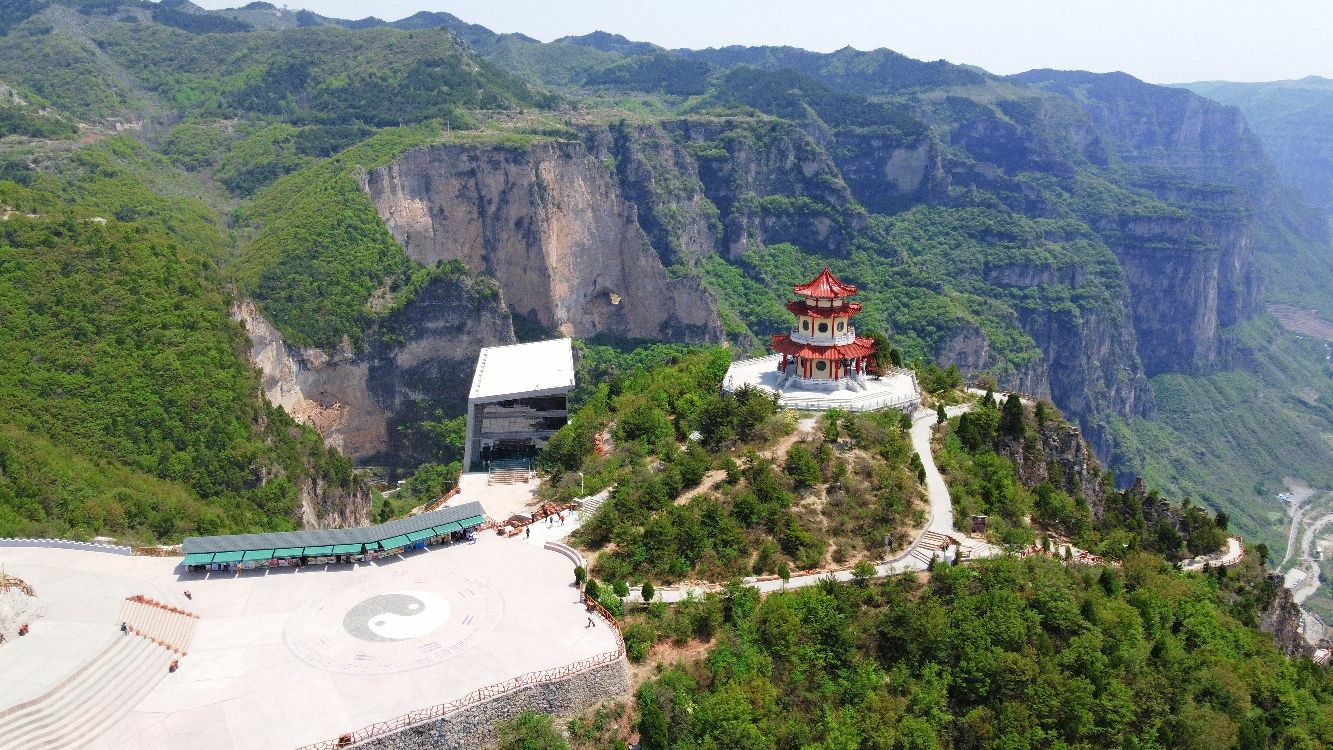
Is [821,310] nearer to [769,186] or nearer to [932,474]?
[932,474]

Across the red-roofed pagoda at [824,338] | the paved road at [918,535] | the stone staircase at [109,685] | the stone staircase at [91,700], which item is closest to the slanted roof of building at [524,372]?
the red-roofed pagoda at [824,338]

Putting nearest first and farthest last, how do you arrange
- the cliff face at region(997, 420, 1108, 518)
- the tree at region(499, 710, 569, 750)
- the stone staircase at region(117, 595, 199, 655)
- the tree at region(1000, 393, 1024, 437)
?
the tree at region(499, 710, 569, 750) < the stone staircase at region(117, 595, 199, 655) < the cliff face at region(997, 420, 1108, 518) < the tree at region(1000, 393, 1024, 437)

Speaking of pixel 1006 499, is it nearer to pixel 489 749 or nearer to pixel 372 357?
pixel 489 749

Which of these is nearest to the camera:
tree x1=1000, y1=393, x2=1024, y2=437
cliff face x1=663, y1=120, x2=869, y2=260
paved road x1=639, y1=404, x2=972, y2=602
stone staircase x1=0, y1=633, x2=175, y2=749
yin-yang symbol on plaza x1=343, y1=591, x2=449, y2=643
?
stone staircase x1=0, y1=633, x2=175, y2=749

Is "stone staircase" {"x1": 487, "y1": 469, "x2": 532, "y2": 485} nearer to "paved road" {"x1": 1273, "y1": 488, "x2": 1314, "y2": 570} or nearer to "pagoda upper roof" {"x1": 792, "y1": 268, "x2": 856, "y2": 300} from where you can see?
"pagoda upper roof" {"x1": 792, "y1": 268, "x2": 856, "y2": 300}

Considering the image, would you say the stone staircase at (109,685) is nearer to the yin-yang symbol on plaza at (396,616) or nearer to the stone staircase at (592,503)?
the yin-yang symbol on plaza at (396,616)

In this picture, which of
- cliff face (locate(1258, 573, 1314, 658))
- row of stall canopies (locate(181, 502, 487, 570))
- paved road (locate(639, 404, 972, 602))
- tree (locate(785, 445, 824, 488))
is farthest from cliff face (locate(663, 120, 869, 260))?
row of stall canopies (locate(181, 502, 487, 570))

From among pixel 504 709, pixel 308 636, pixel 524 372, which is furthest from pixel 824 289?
pixel 308 636
